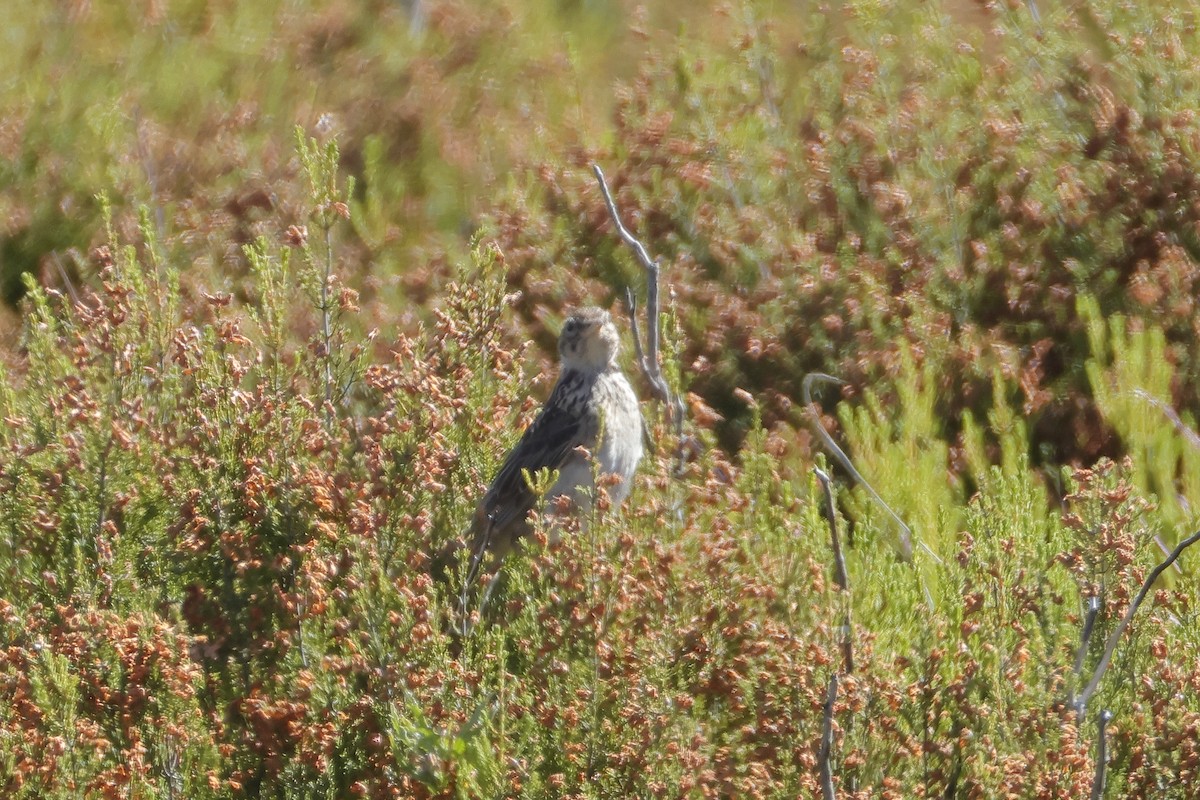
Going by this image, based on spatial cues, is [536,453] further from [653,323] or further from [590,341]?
[653,323]

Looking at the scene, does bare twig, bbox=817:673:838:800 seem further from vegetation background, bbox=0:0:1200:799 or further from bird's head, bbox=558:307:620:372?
bird's head, bbox=558:307:620:372

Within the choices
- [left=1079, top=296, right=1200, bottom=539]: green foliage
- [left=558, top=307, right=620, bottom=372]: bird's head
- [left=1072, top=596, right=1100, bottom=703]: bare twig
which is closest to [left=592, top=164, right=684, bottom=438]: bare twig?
[left=558, top=307, right=620, bottom=372]: bird's head

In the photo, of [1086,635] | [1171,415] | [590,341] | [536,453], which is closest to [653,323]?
[536,453]

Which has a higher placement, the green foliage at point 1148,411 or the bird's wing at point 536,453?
the green foliage at point 1148,411

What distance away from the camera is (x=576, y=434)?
5.68 meters

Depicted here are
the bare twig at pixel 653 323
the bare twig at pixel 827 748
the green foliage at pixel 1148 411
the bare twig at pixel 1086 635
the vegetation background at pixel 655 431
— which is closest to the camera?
the bare twig at pixel 827 748

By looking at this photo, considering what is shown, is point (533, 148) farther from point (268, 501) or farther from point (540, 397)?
point (268, 501)

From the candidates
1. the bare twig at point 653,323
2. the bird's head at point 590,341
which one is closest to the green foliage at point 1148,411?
the bare twig at point 653,323

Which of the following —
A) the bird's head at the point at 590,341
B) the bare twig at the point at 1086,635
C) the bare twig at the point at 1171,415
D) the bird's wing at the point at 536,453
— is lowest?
the bird's wing at the point at 536,453

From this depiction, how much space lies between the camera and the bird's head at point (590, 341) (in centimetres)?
583

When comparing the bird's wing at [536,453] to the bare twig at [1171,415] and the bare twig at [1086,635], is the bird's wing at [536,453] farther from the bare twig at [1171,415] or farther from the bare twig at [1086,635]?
the bare twig at [1086,635]

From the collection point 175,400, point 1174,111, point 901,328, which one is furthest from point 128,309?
point 1174,111

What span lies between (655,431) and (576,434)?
1126 mm

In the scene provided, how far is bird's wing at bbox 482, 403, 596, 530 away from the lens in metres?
5.31
